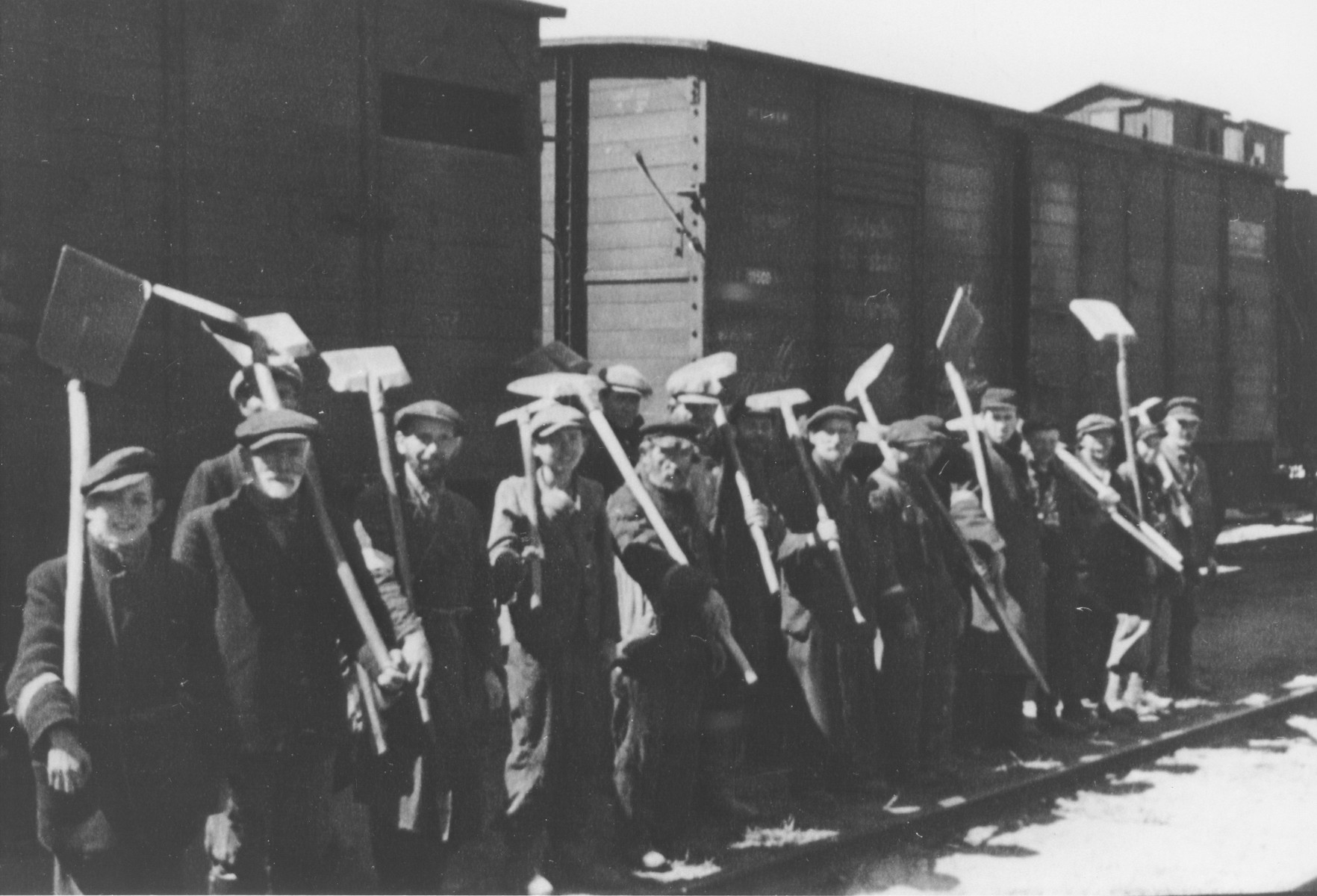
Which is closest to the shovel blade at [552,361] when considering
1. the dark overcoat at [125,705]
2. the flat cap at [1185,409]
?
the dark overcoat at [125,705]

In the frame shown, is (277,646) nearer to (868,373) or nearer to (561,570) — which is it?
(561,570)

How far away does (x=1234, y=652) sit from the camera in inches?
415

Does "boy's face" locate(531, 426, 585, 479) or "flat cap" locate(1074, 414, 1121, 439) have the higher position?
"flat cap" locate(1074, 414, 1121, 439)

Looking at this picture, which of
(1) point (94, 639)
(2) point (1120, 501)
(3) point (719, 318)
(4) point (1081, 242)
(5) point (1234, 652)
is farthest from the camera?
(4) point (1081, 242)

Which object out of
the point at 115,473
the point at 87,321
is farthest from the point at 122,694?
the point at 87,321

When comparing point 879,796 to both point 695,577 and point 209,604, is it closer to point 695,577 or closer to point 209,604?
point 695,577

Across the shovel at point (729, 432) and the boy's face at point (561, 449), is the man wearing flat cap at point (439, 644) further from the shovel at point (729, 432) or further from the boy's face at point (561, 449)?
the shovel at point (729, 432)

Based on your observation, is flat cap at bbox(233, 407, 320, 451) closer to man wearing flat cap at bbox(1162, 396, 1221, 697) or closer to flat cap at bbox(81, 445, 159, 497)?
flat cap at bbox(81, 445, 159, 497)

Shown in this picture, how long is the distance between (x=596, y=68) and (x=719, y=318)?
1906 mm

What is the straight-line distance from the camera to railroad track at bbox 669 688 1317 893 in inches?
216

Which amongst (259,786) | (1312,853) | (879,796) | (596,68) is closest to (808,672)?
(879,796)

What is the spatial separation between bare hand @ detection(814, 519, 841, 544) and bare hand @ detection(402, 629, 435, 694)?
7.34 feet

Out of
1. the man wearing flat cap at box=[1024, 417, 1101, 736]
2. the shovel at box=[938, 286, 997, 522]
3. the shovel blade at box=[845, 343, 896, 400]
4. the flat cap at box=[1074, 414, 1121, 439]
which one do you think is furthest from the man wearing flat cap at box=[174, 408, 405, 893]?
the flat cap at box=[1074, 414, 1121, 439]

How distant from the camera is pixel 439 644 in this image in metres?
4.77
